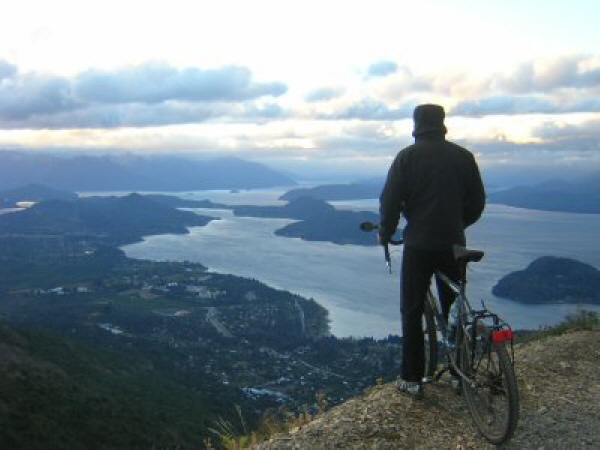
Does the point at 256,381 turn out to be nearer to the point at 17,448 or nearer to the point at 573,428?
the point at 17,448

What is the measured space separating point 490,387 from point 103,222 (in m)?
190

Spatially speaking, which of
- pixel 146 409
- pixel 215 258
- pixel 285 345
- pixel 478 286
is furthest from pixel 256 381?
pixel 215 258

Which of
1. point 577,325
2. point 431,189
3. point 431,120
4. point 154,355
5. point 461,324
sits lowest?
point 154,355

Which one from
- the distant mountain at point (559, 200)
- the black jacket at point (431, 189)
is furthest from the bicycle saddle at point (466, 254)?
the distant mountain at point (559, 200)

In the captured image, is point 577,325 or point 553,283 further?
point 553,283

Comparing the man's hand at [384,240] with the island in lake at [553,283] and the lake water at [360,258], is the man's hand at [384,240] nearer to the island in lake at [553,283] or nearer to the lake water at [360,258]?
the lake water at [360,258]

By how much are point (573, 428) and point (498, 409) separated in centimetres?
84

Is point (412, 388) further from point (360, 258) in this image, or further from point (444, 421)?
point (360, 258)

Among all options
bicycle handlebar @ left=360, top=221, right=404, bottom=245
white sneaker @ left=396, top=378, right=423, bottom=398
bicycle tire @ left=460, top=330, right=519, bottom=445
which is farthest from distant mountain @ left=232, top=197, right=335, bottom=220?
bicycle tire @ left=460, top=330, right=519, bottom=445

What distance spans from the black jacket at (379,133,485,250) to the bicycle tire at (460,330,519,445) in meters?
0.82

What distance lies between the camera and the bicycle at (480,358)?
423 centimetres

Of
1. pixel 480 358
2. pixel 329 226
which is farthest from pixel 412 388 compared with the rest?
pixel 329 226

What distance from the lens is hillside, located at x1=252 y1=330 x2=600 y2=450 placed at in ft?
15.1

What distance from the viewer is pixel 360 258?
10469cm
